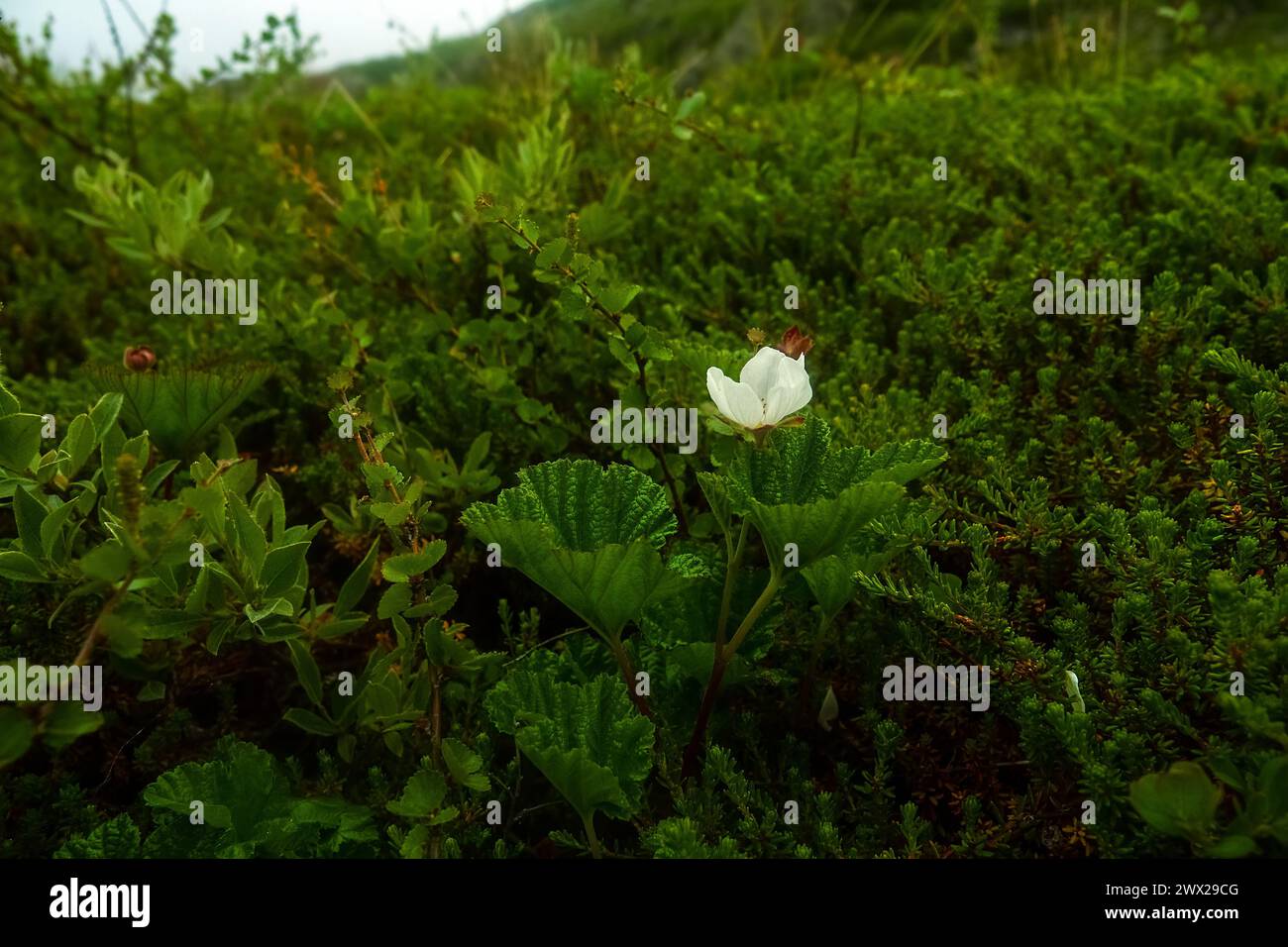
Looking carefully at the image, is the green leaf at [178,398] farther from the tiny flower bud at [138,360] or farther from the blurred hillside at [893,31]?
the blurred hillside at [893,31]

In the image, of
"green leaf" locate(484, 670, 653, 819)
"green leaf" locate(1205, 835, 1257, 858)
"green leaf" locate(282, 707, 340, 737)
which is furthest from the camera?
"green leaf" locate(282, 707, 340, 737)

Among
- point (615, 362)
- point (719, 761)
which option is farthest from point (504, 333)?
point (719, 761)

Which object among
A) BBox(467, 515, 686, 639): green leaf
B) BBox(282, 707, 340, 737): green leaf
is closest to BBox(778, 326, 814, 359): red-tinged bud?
BBox(467, 515, 686, 639): green leaf

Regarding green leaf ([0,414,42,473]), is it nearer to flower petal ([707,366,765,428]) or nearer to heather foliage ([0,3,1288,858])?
heather foliage ([0,3,1288,858])

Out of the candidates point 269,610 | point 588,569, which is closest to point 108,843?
point 269,610

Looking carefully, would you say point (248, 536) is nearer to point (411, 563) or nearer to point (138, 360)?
point (411, 563)

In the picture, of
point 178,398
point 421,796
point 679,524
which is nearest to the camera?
point 421,796
